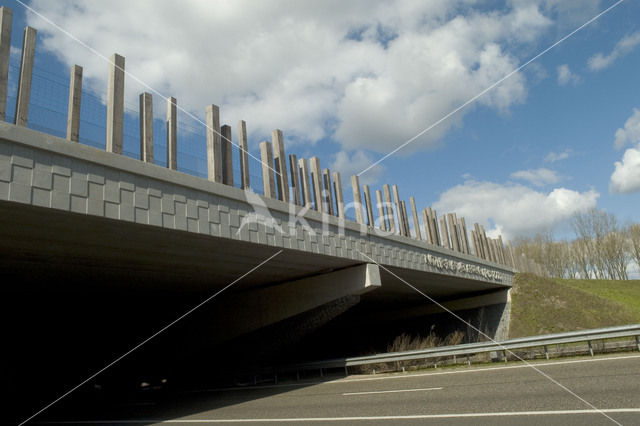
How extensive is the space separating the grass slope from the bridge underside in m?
4.08

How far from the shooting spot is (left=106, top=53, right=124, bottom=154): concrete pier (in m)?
8.94

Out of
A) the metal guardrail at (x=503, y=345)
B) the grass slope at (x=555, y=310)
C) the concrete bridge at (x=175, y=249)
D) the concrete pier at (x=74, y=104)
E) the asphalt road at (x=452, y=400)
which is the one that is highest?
Answer: the concrete pier at (x=74, y=104)

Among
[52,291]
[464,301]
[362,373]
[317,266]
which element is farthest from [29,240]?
[464,301]

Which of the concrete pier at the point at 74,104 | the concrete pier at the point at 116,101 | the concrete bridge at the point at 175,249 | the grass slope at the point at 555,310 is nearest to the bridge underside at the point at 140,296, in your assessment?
the concrete bridge at the point at 175,249

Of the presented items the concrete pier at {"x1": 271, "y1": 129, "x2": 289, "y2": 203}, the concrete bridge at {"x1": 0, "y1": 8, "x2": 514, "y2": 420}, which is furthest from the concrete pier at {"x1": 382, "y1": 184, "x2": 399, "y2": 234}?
the concrete pier at {"x1": 271, "y1": 129, "x2": 289, "y2": 203}

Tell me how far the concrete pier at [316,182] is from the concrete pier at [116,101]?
704cm

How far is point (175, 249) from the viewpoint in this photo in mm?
11000

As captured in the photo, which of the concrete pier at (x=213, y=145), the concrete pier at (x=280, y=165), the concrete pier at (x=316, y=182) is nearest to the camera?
the concrete pier at (x=213, y=145)

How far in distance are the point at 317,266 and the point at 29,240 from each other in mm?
8675

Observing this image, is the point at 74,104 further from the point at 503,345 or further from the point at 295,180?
the point at 503,345

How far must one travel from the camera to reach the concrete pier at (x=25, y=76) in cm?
768

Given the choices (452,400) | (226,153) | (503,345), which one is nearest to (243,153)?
(226,153)

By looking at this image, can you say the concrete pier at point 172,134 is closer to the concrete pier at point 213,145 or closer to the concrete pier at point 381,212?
the concrete pier at point 213,145

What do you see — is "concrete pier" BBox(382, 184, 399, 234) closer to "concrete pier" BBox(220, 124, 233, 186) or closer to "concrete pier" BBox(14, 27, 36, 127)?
"concrete pier" BBox(220, 124, 233, 186)
